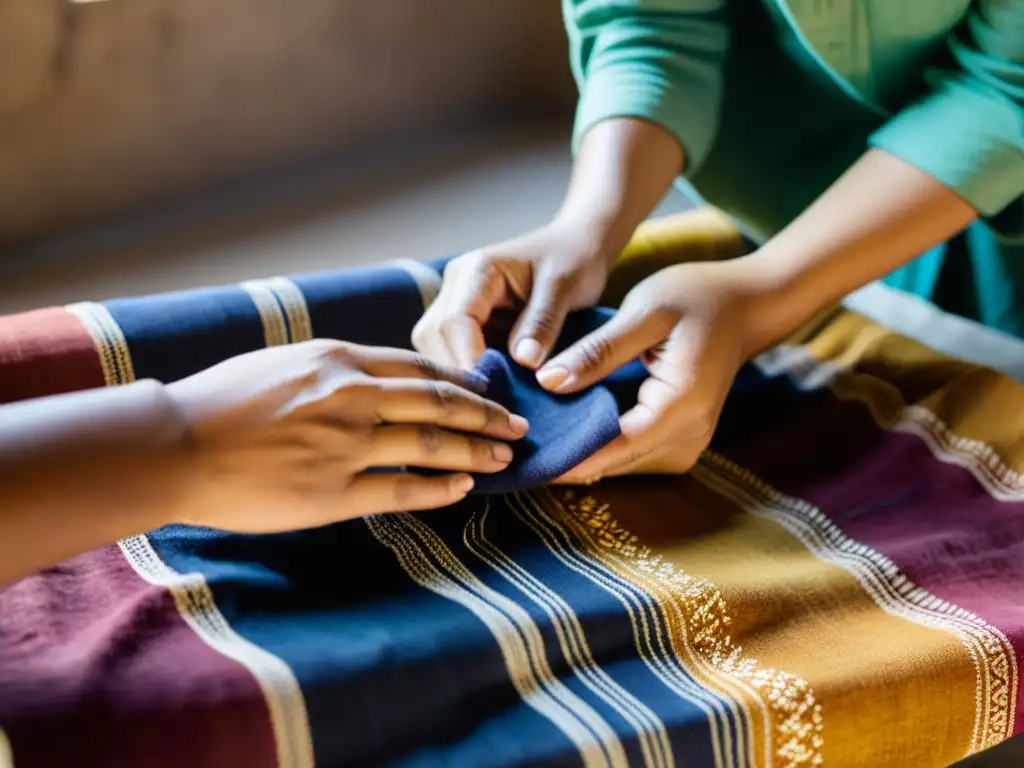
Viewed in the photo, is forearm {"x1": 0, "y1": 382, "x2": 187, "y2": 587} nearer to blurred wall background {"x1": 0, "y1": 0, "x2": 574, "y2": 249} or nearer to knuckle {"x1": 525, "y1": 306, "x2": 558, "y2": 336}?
knuckle {"x1": 525, "y1": 306, "x2": 558, "y2": 336}

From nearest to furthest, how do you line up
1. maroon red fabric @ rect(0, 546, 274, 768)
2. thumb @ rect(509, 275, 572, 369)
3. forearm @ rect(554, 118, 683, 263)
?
maroon red fabric @ rect(0, 546, 274, 768) → thumb @ rect(509, 275, 572, 369) → forearm @ rect(554, 118, 683, 263)

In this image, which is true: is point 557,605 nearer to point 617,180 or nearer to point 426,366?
point 426,366

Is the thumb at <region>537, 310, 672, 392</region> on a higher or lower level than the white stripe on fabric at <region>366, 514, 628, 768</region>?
higher

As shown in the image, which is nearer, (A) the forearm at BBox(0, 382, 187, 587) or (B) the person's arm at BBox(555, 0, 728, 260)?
(A) the forearm at BBox(0, 382, 187, 587)

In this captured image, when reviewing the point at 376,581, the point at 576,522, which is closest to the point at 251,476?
the point at 376,581

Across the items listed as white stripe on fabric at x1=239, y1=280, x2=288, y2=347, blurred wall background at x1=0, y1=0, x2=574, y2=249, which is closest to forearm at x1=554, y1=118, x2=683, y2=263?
white stripe on fabric at x1=239, y1=280, x2=288, y2=347

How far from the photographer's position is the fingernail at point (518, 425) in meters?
0.58

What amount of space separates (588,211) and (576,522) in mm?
237

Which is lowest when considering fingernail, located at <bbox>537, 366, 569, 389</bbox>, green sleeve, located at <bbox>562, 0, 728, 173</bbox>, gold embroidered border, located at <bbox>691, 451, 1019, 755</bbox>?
gold embroidered border, located at <bbox>691, 451, 1019, 755</bbox>

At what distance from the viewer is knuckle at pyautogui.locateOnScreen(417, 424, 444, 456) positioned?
21.8 inches

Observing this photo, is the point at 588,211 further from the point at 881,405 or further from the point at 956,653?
the point at 956,653

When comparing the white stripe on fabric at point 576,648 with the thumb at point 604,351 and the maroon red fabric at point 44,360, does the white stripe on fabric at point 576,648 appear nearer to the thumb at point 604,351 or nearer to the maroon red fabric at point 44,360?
the thumb at point 604,351

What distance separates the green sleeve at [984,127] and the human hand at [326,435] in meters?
0.35

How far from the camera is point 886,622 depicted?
0.57 m
